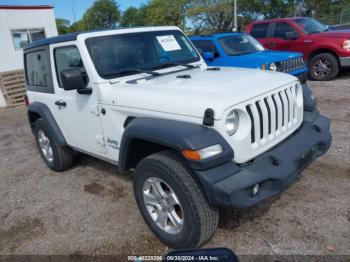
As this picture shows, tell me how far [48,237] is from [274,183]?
234 centimetres

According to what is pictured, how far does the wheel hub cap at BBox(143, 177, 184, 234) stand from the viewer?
282cm

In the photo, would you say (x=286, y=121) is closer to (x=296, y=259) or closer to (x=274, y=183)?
(x=274, y=183)

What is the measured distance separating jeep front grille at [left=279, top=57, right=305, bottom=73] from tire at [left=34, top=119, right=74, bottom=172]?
199 inches

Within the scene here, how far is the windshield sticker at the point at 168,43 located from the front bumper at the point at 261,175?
1.81 metres

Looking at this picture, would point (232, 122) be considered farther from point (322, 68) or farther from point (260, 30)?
point (260, 30)

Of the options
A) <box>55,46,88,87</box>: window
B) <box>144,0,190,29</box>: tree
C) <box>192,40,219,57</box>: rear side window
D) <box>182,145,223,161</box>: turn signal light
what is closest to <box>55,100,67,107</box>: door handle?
<box>55,46,88,87</box>: window

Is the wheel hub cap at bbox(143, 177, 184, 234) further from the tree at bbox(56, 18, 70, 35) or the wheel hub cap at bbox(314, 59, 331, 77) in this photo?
the tree at bbox(56, 18, 70, 35)

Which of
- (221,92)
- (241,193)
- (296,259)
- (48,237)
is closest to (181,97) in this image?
(221,92)

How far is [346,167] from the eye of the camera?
411cm

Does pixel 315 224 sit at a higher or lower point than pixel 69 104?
lower

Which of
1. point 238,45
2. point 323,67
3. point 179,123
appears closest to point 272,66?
point 238,45

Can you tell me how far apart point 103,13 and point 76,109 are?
63354 millimetres

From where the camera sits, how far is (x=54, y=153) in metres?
4.63

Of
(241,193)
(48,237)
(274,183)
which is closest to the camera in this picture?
(241,193)
